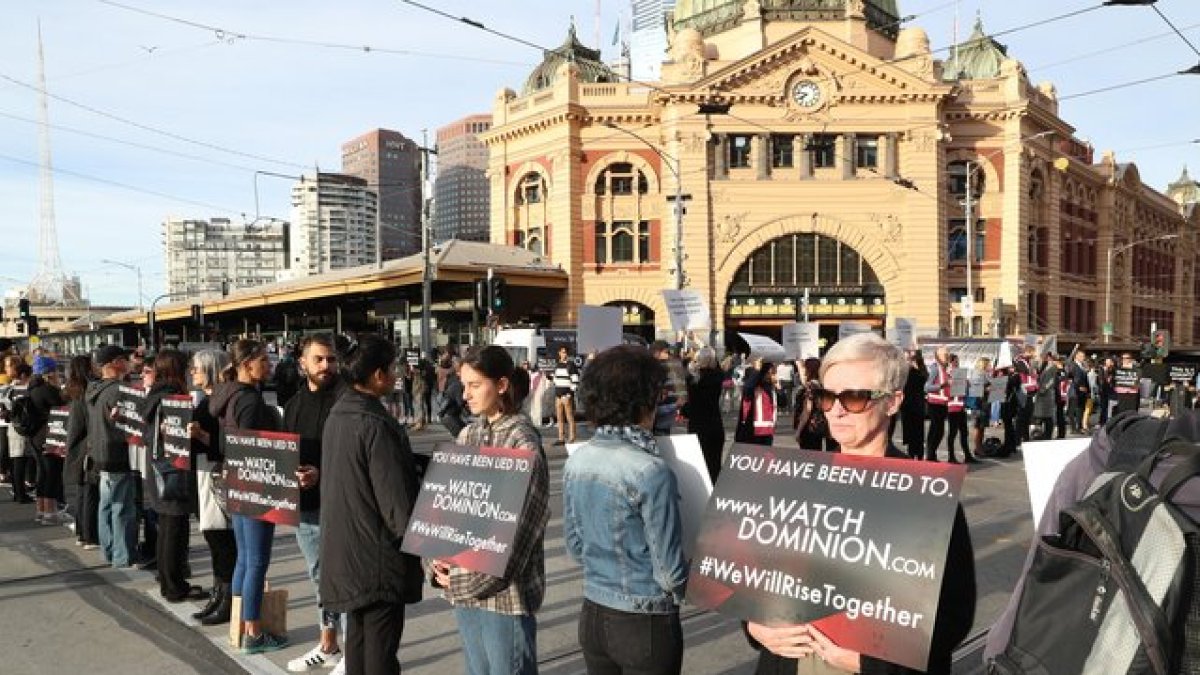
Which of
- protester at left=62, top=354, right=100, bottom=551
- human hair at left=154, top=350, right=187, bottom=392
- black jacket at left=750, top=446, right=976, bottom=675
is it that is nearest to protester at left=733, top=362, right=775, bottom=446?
human hair at left=154, top=350, right=187, bottom=392

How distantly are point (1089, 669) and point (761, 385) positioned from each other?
8272 mm

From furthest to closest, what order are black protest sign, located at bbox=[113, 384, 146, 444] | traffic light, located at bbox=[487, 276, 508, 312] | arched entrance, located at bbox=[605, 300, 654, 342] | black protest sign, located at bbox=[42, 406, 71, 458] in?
arched entrance, located at bbox=[605, 300, 654, 342] → traffic light, located at bbox=[487, 276, 508, 312] → black protest sign, located at bbox=[42, 406, 71, 458] → black protest sign, located at bbox=[113, 384, 146, 444]

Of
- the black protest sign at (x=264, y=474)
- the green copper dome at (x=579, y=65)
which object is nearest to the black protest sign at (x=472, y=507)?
the black protest sign at (x=264, y=474)

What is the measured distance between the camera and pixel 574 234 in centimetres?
4172

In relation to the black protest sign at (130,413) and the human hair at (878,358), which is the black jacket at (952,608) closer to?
the human hair at (878,358)

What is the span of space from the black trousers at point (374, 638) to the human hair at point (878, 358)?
2.34 metres

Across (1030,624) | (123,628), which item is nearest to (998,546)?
(1030,624)

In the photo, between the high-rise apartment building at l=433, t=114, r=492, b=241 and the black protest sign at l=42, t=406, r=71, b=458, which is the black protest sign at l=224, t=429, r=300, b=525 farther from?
the high-rise apartment building at l=433, t=114, r=492, b=241

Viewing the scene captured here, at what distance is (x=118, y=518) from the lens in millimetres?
7629

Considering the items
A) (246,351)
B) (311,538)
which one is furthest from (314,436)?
(246,351)

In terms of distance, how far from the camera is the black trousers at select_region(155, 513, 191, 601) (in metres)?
6.40

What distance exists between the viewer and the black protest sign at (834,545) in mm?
2164

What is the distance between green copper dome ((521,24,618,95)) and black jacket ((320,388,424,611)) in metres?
46.5

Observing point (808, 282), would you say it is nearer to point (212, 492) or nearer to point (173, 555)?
point (173, 555)
